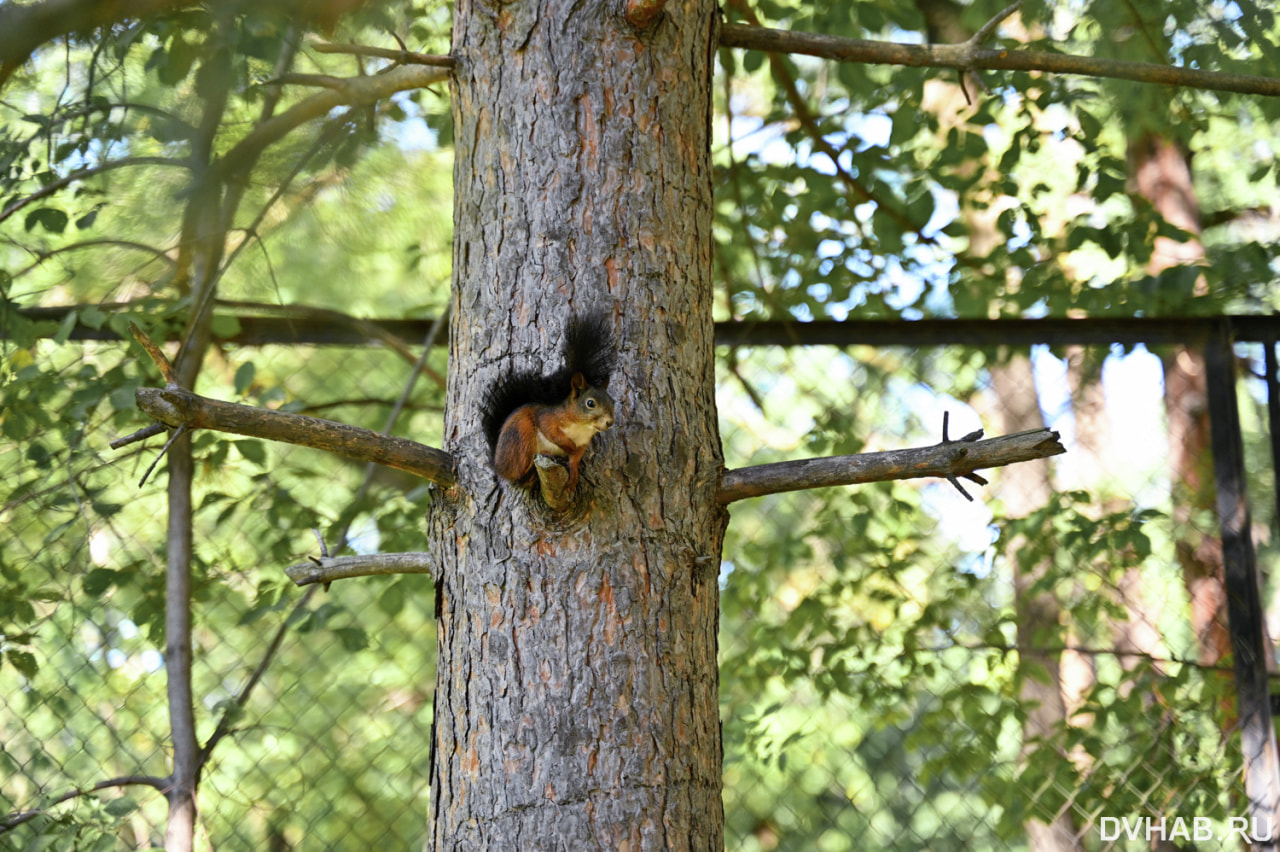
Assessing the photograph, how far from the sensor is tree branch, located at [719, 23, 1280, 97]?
204 centimetres

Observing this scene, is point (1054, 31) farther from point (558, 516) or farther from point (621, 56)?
point (558, 516)

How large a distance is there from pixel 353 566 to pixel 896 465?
2.87 ft

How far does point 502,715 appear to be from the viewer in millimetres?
1452

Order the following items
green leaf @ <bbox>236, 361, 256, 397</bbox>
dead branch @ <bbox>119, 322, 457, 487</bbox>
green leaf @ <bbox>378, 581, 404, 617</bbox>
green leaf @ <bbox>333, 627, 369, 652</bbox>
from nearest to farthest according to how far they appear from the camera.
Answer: dead branch @ <bbox>119, 322, 457, 487</bbox> → green leaf @ <bbox>236, 361, 256, 397</bbox> → green leaf @ <bbox>333, 627, 369, 652</bbox> → green leaf @ <bbox>378, 581, 404, 617</bbox>

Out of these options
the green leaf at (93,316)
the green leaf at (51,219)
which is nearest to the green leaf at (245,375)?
the green leaf at (93,316)

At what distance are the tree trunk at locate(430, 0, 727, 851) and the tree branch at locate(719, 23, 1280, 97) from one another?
0.28 metres

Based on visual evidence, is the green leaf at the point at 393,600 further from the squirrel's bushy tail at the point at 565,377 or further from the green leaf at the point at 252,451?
the squirrel's bushy tail at the point at 565,377

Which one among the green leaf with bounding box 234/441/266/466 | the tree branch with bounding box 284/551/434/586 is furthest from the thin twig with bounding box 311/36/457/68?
the green leaf with bounding box 234/441/266/466

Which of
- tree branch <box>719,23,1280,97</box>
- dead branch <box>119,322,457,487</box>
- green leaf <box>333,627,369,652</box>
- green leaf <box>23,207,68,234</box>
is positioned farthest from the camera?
green leaf <box>333,627,369,652</box>

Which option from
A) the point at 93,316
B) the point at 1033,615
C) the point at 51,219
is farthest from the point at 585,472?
the point at 1033,615

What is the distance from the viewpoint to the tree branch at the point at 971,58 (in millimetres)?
2039

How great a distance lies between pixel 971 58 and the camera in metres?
2.07

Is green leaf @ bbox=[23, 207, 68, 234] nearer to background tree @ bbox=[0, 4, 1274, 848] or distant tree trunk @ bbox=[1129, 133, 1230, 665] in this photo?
background tree @ bbox=[0, 4, 1274, 848]

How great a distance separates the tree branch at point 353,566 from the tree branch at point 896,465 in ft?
1.69
